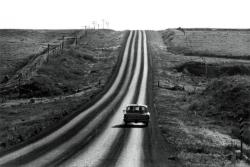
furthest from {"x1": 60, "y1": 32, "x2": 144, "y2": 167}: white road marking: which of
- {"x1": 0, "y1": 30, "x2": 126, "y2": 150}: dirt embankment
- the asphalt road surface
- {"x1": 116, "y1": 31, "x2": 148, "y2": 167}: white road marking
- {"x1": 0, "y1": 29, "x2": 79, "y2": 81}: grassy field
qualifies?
{"x1": 0, "y1": 29, "x2": 79, "y2": 81}: grassy field

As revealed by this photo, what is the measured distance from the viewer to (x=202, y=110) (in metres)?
49.3

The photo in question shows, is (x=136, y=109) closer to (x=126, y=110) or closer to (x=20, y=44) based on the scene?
(x=126, y=110)

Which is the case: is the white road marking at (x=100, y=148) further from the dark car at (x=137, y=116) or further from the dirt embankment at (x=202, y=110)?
the dirt embankment at (x=202, y=110)

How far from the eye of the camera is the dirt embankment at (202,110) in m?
29.7

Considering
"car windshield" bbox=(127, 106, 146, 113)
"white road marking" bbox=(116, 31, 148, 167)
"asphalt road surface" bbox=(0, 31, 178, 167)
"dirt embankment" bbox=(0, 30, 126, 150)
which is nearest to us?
"white road marking" bbox=(116, 31, 148, 167)

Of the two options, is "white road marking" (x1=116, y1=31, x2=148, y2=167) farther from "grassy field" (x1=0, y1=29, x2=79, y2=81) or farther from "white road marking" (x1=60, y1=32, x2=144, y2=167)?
"grassy field" (x1=0, y1=29, x2=79, y2=81)

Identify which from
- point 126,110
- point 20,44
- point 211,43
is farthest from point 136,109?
point 211,43

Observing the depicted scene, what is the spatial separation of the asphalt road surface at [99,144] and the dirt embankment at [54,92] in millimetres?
2095

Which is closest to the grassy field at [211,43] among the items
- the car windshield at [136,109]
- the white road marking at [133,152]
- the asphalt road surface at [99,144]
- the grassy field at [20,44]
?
the grassy field at [20,44]

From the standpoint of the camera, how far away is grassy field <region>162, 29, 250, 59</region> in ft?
364

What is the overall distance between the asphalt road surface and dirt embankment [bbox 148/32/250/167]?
1497mm

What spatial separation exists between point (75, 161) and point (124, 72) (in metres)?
59.3

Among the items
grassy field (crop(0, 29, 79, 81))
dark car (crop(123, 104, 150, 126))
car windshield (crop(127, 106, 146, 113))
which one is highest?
grassy field (crop(0, 29, 79, 81))

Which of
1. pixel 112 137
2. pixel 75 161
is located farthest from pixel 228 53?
pixel 75 161
